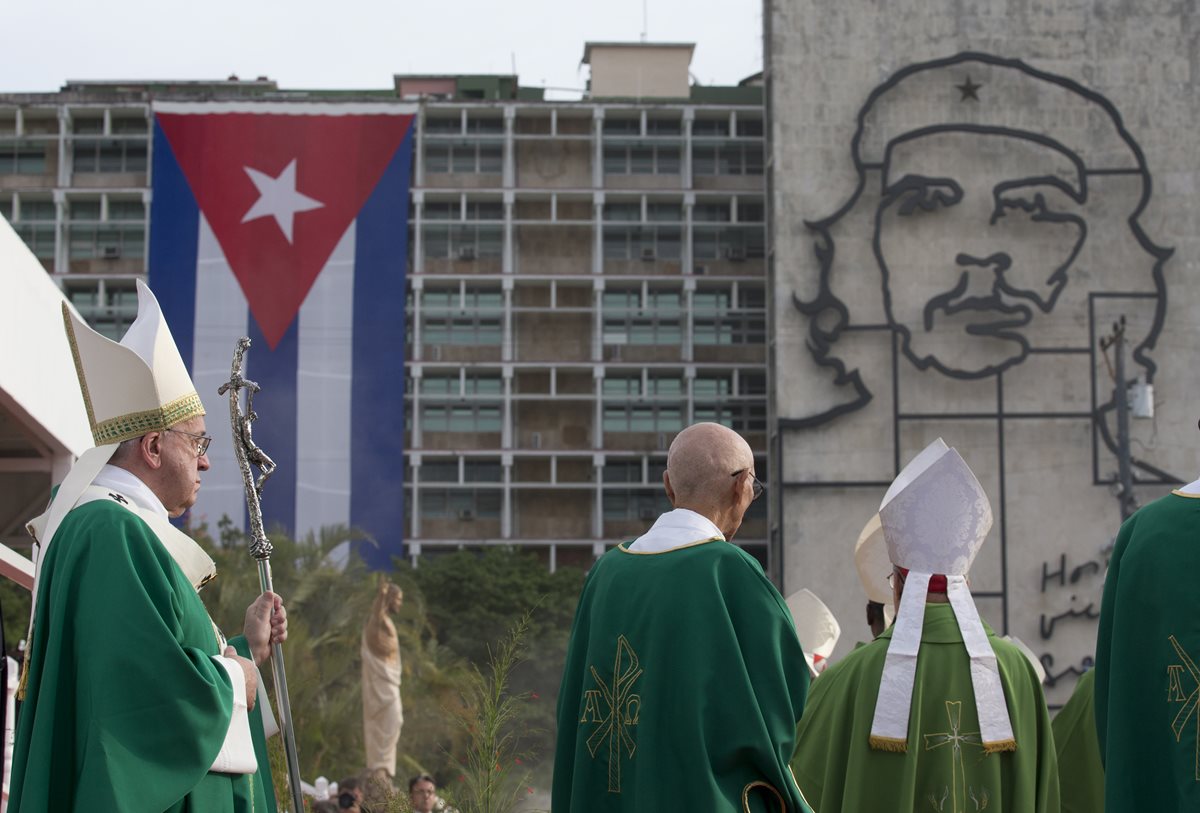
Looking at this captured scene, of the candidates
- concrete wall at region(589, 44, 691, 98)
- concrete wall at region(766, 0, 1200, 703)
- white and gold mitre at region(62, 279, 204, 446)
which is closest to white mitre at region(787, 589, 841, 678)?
white and gold mitre at region(62, 279, 204, 446)

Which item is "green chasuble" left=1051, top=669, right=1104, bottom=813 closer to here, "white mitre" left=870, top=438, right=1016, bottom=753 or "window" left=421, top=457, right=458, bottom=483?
"white mitre" left=870, top=438, right=1016, bottom=753

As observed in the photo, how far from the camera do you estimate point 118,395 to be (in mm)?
5332

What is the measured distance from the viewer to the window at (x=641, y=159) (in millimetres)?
54656

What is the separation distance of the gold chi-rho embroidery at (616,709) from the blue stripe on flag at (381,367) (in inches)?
1679

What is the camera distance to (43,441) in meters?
10.8

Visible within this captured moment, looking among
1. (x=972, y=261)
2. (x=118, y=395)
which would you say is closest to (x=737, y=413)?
(x=972, y=261)

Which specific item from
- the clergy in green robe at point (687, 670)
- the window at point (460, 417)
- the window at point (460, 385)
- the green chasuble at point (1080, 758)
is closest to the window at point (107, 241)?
the window at point (460, 385)

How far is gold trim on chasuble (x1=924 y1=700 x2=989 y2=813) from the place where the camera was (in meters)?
6.59

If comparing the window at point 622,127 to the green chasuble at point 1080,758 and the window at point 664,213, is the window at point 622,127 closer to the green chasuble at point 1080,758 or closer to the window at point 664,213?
the window at point 664,213

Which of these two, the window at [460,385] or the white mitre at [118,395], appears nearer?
the white mitre at [118,395]

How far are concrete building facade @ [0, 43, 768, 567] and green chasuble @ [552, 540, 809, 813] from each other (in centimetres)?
4596

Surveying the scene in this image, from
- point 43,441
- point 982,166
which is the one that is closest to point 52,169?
point 982,166

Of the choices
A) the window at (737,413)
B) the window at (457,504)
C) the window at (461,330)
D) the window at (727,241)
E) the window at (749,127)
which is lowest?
the window at (457,504)

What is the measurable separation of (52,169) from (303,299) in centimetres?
1125
